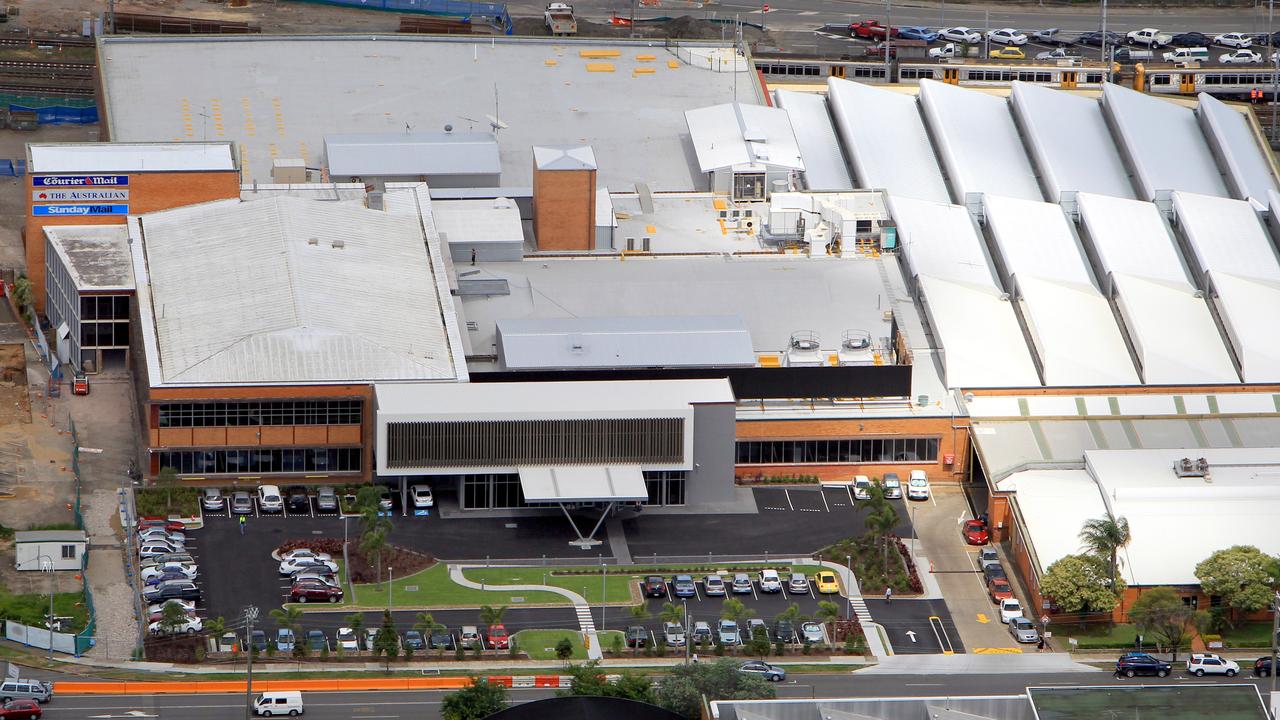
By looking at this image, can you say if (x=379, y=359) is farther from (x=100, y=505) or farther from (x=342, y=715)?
(x=342, y=715)

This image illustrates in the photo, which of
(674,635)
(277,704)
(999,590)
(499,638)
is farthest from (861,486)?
(277,704)

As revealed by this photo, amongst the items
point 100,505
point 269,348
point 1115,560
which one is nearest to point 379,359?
point 269,348

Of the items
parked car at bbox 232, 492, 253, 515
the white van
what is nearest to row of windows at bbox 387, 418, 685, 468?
parked car at bbox 232, 492, 253, 515

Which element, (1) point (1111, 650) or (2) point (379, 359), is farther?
(2) point (379, 359)

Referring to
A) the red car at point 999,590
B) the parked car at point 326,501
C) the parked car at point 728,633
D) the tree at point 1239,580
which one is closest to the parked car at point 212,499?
the parked car at point 326,501

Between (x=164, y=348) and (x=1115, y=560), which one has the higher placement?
(x=164, y=348)

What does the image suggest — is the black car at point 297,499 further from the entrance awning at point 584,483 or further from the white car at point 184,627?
the white car at point 184,627
